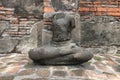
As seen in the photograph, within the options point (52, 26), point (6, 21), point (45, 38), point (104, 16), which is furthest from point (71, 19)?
point (6, 21)

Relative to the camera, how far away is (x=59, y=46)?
3.60 m

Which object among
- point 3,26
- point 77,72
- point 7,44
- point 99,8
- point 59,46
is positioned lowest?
point 77,72

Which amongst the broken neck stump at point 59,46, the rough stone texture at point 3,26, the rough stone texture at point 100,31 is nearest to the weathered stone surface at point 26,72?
the broken neck stump at point 59,46

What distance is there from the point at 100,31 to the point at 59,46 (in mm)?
1631

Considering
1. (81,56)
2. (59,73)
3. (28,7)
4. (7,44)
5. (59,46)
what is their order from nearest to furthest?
1. (59,73)
2. (81,56)
3. (59,46)
4. (7,44)
5. (28,7)

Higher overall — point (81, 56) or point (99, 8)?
point (99, 8)

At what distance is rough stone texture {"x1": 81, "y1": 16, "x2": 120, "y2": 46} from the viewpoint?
4902mm

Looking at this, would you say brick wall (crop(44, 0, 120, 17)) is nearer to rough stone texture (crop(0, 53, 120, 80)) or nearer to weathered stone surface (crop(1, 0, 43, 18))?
weathered stone surface (crop(1, 0, 43, 18))

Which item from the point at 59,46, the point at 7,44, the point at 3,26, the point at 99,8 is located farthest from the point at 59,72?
the point at 99,8

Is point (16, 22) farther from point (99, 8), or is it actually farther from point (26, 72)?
point (26, 72)

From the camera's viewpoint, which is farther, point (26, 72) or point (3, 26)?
point (3, 26)

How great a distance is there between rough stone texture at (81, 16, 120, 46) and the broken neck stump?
1.11 meters

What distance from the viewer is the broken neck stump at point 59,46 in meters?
3.38

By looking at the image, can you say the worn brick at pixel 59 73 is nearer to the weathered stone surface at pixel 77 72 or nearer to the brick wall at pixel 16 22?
the weathered stone surface at pixel 77 72
